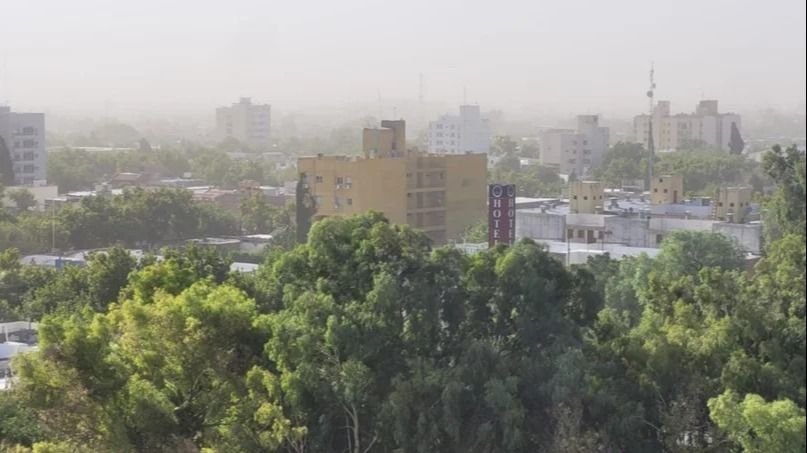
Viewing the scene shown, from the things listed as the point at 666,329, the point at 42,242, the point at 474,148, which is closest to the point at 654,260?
the point at 666,329

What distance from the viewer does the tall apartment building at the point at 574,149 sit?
2387 cm

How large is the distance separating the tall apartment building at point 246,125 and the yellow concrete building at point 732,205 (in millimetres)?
12375

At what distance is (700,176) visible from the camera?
2042cm

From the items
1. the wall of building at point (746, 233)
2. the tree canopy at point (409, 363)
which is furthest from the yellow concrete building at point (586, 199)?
the tree canopy at point (409, 363)

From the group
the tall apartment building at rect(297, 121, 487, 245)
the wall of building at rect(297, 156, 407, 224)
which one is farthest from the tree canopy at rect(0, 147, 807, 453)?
the wall of building at rect(297, 156, 407, 224)

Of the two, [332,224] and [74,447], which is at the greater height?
[332,224]

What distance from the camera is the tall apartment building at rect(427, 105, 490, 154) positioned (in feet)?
73.4

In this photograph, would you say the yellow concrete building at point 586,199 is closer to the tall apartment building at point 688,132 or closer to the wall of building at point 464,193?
the wall of building at point 464,193

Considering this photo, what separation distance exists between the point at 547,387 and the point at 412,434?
456mm

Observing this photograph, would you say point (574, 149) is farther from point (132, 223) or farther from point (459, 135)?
point (132, 223)

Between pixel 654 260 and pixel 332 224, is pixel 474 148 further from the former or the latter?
pixel 332 224

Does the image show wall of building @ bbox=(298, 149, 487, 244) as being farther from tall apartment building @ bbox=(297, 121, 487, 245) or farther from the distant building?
the distant building

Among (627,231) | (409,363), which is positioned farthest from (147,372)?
(627,231)

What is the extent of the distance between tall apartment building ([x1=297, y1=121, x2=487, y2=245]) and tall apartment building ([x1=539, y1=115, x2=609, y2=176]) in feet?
29.4
